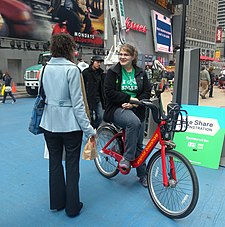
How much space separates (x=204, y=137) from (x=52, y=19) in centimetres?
1997

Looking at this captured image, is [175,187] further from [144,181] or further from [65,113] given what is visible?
[65,113]

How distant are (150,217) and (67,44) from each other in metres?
1.90

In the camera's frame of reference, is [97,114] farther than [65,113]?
Yes

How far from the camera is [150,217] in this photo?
8.38 feet

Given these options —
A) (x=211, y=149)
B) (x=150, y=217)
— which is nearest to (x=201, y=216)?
(x=150, y=217)

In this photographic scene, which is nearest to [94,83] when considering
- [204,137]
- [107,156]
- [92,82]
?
[92,82]

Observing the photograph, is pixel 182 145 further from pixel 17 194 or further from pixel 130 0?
pixel 130 0

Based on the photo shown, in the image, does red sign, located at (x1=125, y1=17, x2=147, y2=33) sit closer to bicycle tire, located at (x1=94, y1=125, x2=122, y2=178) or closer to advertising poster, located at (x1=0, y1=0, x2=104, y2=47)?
advertising poster, located at (x1=0, y1=0, x2=104, y2=47)

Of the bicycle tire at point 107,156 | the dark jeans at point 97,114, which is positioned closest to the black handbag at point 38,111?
the bicycle tire at point 107,156

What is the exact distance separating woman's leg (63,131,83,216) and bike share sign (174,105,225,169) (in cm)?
213

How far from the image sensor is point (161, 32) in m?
39.8

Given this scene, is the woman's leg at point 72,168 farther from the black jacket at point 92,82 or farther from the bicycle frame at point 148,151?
the black jacket at point 92,82

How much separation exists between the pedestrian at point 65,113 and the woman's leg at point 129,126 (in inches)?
19.1

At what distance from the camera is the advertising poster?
17844mm
